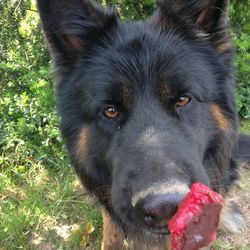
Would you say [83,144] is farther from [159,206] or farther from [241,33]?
[241,33]

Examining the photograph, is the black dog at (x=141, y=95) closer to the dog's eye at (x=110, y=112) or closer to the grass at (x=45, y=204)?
the dog's eye at (x=110, y=112)

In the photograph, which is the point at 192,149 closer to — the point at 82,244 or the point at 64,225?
the point at 82,244

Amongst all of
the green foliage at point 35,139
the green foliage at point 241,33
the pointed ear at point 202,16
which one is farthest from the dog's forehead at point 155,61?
the green foliage at point 241,33

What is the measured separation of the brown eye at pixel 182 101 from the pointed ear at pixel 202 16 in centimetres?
60

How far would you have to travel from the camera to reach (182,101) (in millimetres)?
2555

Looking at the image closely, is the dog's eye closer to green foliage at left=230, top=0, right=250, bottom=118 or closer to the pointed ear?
the pointed ear

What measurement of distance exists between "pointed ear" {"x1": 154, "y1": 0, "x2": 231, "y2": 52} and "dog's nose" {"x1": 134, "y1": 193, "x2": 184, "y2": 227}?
4.86ft

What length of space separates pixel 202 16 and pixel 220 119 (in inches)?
30.9

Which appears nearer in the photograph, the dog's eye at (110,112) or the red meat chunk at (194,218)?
the red meat chunk at (194,218)

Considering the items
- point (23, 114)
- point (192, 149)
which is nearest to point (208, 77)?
point (192, 149)

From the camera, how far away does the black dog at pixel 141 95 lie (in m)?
2.33

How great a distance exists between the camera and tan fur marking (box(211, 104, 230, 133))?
2766mm

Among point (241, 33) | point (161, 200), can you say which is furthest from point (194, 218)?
point (241, 33)

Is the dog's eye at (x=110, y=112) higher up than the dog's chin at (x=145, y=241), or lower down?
higher up
